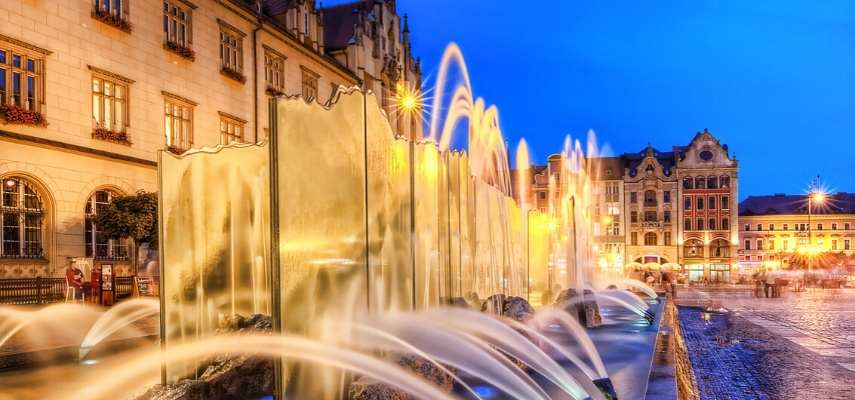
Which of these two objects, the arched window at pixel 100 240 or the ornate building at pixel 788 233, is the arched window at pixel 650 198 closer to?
the ornate building at pixel 788 233

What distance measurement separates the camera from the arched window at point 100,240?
22.9 meters

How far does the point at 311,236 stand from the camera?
20.0 ft

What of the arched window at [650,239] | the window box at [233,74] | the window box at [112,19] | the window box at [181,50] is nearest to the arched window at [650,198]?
the arched window at [650,239]

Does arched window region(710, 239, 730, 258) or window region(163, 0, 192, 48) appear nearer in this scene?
window region(163, 0, 192, 48)

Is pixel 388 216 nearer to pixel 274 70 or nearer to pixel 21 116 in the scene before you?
pixel 21 116

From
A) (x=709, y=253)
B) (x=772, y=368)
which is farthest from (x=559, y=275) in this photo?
(x=709, y=253)

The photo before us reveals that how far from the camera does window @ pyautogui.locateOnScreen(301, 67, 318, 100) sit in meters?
37.5

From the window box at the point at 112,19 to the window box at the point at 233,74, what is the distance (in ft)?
19.2

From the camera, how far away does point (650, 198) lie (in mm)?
88688

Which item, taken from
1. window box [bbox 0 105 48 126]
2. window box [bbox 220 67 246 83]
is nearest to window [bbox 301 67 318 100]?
window box [bbox 220 67 246 83]

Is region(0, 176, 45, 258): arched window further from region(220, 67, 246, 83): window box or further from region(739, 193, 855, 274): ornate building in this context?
region(739, 193, 855, 274): ornate building

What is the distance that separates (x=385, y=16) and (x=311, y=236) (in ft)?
151

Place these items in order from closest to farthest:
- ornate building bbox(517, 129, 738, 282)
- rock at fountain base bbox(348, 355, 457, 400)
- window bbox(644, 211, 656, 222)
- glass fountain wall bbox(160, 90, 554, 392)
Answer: rock at fountain base bbox(348, 355, 457, 400) < glass fountain wall bbox(160, 90, 554, 392) < ornate building bbox(517, 129, 738, 282) < window bbox(644, 211, 656, 222)

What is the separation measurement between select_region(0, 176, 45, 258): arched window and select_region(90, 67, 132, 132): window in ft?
11.7
